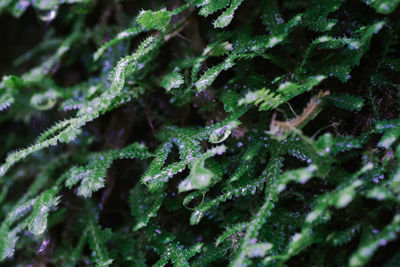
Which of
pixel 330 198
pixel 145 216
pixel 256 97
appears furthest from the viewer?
pixel 145 216

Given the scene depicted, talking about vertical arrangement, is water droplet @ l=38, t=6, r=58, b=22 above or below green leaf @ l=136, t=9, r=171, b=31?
above

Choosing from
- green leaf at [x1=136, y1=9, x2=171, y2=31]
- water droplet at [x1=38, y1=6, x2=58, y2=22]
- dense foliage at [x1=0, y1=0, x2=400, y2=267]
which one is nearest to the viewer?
dense foliage at [x1=0, y1=0, x2=400, y2=267]

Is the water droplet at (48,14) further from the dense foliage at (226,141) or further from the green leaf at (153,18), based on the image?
the green leaf at (153,18)

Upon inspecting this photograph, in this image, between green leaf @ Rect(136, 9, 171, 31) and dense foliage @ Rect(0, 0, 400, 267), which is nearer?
dense foliage @ Rect(0, 0, 400, 267)

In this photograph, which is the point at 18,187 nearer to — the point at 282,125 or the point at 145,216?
the point at 145,216

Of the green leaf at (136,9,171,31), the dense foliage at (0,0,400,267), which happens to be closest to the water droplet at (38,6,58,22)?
the dense foliage at (0,0,400,267)

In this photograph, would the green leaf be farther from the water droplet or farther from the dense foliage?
the water droplet

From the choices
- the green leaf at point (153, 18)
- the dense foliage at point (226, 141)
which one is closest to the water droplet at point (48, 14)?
the dense foliage at point (226, 141)

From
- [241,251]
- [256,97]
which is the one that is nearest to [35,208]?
[241,251]

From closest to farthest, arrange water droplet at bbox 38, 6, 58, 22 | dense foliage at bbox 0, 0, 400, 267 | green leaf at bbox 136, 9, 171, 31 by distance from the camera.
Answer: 1. dense foliage at bbox 0, 0, 400, 267
2. green leaf at bbox 136, 9, 171, 31
3. water droplet at bbox 38, 6, 58, 22
